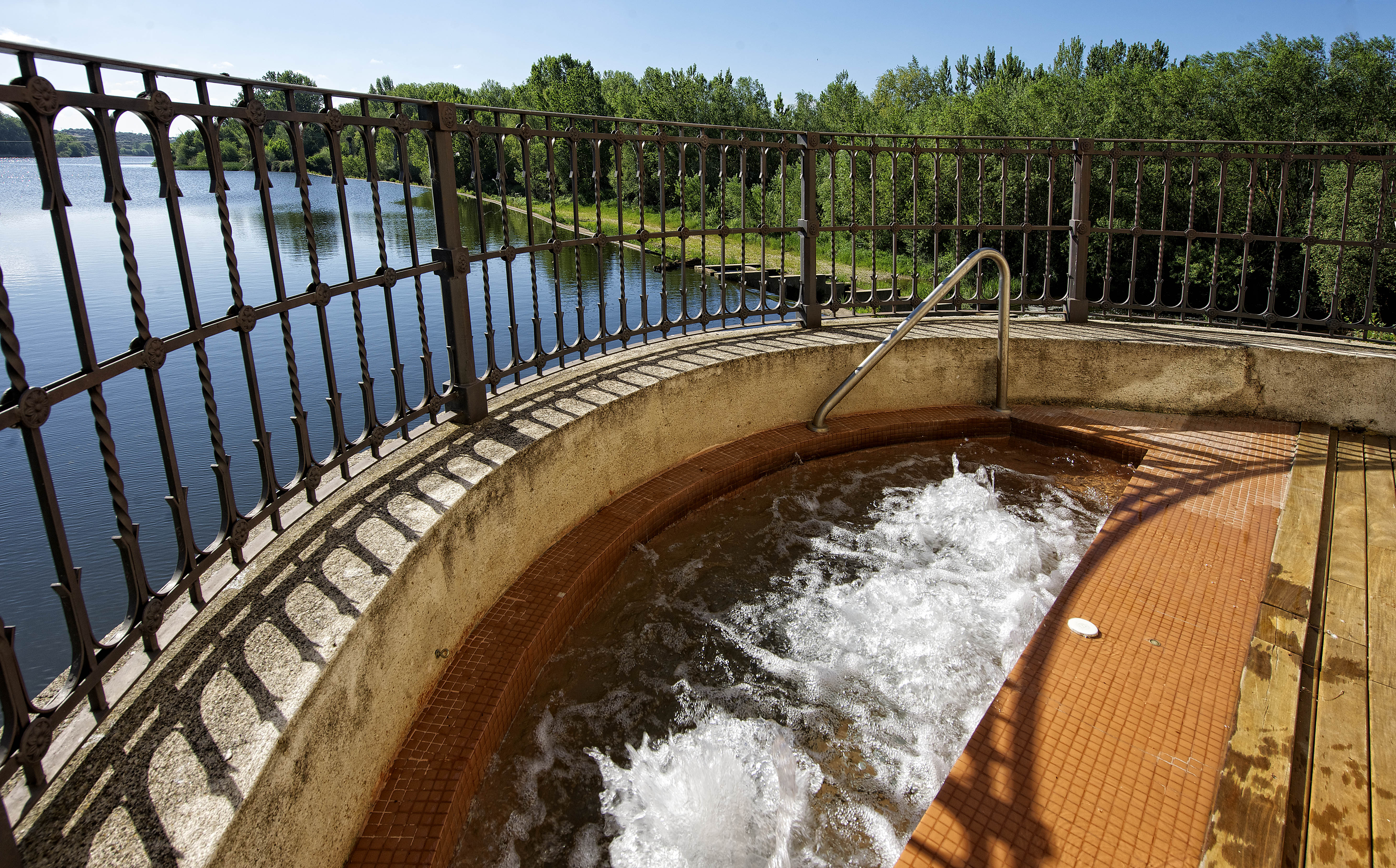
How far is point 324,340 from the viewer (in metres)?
2.86

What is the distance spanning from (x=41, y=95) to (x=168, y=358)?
7037 mm

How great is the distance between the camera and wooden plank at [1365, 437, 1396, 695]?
9.23 feet

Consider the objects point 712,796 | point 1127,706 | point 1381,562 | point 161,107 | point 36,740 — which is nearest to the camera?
point 36,740

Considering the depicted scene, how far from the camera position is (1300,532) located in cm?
363

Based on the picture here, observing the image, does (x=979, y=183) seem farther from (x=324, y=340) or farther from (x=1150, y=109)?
(x=1150, y=109)

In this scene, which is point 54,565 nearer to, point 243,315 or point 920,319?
point 243,315

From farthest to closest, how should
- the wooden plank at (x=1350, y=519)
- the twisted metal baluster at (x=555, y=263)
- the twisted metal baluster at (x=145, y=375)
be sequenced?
the twisted metal baluster at (x=555, y=263)
the wooden plank at (x=1350, y=519)
the twisted metal baluster at (x=145, y=375)

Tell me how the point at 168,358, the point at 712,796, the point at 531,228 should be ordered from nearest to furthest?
the point at 712,796 < the point at 531,228 < the point at 168,358

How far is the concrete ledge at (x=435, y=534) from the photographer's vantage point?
173 centimetres

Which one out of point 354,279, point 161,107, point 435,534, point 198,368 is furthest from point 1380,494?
point 161,107

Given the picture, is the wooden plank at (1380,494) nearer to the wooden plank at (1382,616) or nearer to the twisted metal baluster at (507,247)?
the wooden plank at (1382,616)

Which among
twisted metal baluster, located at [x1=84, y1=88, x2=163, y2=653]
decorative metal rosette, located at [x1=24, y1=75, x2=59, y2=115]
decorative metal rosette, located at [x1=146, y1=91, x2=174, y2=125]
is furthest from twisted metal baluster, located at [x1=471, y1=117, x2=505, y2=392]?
decorative metal rosette, located at [x1=24, y1=75, x2=59, y2=115]

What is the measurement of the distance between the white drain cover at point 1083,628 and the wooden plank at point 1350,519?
3.66ft

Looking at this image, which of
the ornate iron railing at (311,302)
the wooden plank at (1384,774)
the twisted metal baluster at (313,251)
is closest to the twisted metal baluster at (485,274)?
the ornate iron railing at (311,302)
